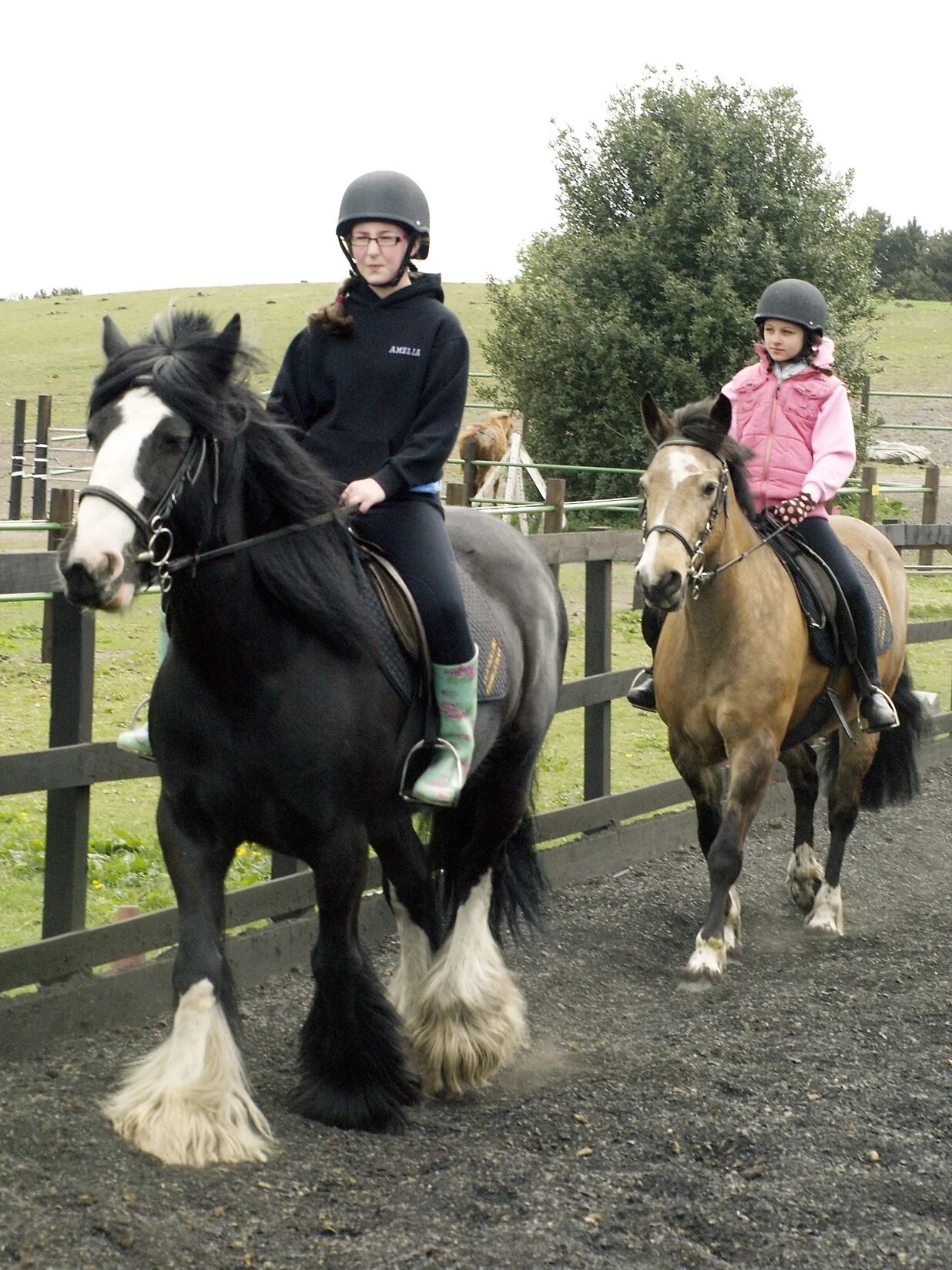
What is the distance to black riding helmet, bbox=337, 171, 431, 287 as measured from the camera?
4.07m

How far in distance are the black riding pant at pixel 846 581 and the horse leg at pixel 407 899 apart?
2.20 metres

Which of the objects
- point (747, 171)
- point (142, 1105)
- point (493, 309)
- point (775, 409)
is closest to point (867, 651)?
point (775, 409)

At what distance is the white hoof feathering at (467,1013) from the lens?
4348 mm

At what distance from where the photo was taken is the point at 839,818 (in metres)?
6.76

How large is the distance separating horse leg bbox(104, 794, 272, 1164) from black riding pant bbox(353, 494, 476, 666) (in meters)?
0.88

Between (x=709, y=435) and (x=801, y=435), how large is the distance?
2.80 feet

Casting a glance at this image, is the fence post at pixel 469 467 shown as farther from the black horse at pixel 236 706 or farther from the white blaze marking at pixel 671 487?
the black horse at pixel 236 706

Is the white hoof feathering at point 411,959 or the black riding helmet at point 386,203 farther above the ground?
the black riding helmet at point 386,203

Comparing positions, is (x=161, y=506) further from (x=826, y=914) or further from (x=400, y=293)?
(x=826, y=914)

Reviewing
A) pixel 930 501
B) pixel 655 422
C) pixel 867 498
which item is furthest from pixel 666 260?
pixel 655 422

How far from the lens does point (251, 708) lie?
3.67 m

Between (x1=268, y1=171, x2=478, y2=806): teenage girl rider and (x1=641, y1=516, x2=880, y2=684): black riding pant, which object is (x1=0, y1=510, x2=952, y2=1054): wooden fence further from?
(x1=641, y1=516, x2=880, y2=684): black riding pant

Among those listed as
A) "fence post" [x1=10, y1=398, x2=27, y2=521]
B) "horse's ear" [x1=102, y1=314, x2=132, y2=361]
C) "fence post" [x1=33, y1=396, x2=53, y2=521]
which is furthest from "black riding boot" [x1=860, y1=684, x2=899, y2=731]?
"fence post" [x1=10, y1=398, x2=27, y2=521]

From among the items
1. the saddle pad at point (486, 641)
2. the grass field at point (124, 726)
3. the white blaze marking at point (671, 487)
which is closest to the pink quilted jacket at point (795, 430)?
the white blaze marking at point (671, 487)
